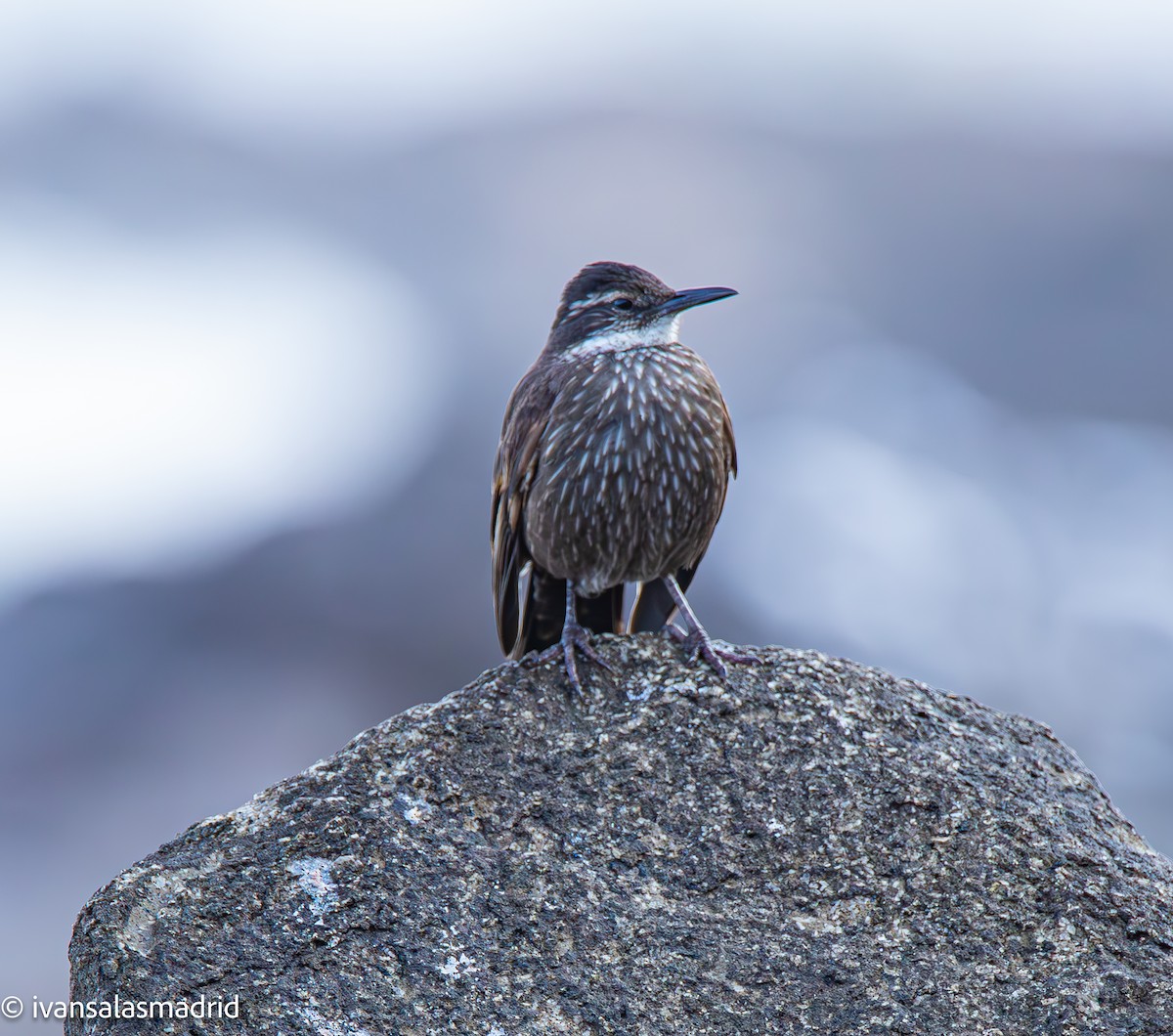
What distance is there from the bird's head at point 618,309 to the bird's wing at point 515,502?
289 millimetres

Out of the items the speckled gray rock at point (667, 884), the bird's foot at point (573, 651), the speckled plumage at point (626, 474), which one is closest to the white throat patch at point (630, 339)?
the speckled plumage at point (626, 474)

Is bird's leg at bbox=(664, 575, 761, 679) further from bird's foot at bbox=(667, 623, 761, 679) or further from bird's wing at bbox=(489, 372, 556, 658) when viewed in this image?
bird's wing at bbox=(489, 372, 556, 658)

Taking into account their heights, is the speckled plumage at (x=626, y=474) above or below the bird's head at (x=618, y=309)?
below

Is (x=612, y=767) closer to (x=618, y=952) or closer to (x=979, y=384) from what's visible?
(x=618, y=952)

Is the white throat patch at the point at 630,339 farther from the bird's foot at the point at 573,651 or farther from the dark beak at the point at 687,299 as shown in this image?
the bird's foot at the point at 573,651

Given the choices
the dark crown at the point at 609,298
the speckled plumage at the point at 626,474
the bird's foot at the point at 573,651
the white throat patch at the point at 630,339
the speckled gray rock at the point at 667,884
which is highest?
the dark crown at the point at 609,298

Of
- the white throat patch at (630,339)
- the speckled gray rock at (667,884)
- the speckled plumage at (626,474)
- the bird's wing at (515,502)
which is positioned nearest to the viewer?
the speckled gray rock at (667,884)

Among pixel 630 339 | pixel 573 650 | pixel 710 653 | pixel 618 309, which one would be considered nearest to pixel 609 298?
pixel 618 309

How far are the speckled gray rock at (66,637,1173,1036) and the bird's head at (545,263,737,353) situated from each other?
1.88 metres

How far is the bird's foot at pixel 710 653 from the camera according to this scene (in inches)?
189

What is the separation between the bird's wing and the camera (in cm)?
579

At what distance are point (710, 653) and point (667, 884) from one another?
99 centimetres

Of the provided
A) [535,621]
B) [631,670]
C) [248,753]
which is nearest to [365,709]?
[248,753]

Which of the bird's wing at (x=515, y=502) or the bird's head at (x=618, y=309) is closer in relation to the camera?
the bird's wing at (x=515, y=502)
